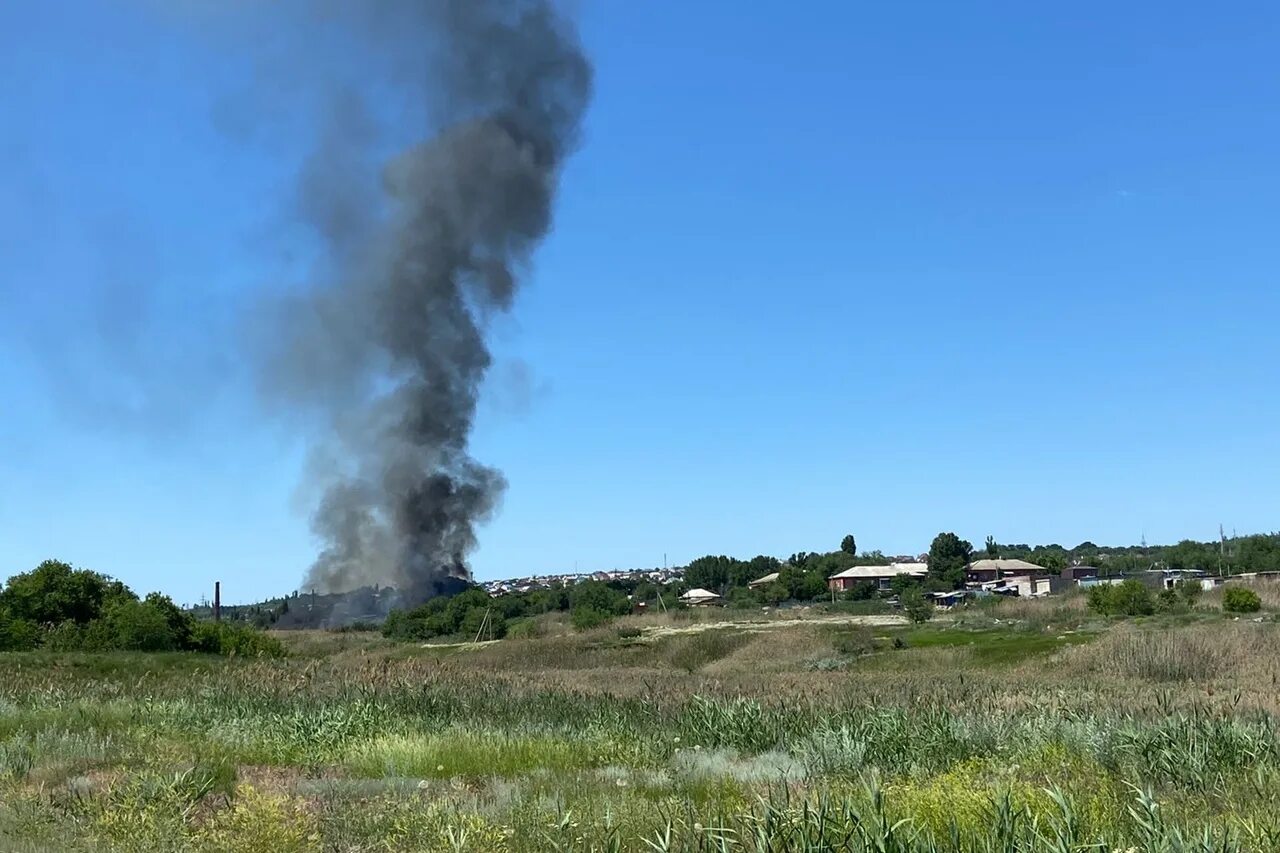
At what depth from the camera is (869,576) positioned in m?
132

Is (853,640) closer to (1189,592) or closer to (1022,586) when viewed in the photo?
(1189,592)

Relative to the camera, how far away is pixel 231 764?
1033 centimetres

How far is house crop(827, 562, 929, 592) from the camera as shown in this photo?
417 ft

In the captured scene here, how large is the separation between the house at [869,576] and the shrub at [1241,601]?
71.1 metres

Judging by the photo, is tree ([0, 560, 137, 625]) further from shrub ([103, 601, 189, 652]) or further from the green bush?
the green bush

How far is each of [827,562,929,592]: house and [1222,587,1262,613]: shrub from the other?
71089mm

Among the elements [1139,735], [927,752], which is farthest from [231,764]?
[1139,735]

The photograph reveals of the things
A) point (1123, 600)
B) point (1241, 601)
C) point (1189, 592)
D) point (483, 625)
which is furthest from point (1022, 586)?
point (1241, 601)

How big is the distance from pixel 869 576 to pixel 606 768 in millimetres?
126246

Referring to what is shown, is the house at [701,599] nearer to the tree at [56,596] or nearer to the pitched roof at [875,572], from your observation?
the pitched roof at [875,572]

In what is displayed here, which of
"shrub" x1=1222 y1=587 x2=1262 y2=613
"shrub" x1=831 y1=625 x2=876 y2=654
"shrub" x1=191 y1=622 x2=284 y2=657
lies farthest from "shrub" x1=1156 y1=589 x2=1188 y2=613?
"shrub" x1=191 y1=622 x2=284 y2=657

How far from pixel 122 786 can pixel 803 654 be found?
37674mm

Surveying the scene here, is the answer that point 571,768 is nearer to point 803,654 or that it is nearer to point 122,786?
point 122,786

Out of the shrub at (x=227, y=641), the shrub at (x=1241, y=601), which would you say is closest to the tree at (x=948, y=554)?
the shrub at (x=1241, y=601)
